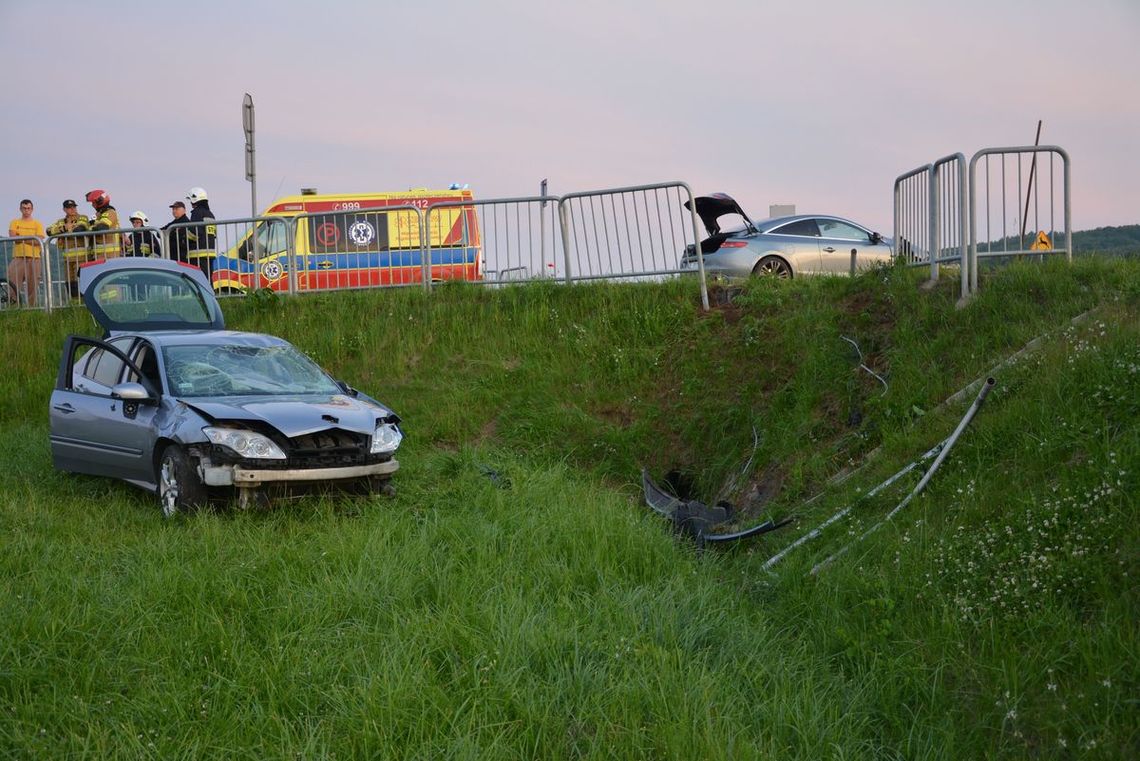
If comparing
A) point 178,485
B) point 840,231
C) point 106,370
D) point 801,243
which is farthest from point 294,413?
point 840,231

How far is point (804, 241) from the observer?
1588cm

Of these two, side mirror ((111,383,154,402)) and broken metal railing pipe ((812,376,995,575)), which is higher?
side mirror ((111,383,154,402))

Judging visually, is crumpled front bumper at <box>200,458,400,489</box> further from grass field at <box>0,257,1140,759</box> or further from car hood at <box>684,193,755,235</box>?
car hood at <box>684,193,755,235</box>

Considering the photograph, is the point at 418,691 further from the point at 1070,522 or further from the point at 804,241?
the point at 804,241

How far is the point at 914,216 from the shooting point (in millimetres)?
11461

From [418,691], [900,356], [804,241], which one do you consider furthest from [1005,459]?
[804,241]

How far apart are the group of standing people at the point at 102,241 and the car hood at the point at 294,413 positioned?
7655 millimetres

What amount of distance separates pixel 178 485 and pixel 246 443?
66 cm

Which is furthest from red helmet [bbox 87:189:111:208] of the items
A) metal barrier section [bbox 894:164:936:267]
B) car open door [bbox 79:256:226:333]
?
metal barrier section [bbox 894:164:936:267]

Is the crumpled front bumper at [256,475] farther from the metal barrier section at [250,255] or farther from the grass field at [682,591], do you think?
the metal barrier section at [250,255]

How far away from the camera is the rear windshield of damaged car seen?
877 centimetres

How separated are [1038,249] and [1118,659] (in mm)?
6732

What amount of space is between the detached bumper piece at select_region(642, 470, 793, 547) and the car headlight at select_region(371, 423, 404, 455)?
2250 millimetres

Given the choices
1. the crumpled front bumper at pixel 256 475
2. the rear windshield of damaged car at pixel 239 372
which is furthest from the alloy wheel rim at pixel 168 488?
the rear windshield of damaged car at pixel 239 372
